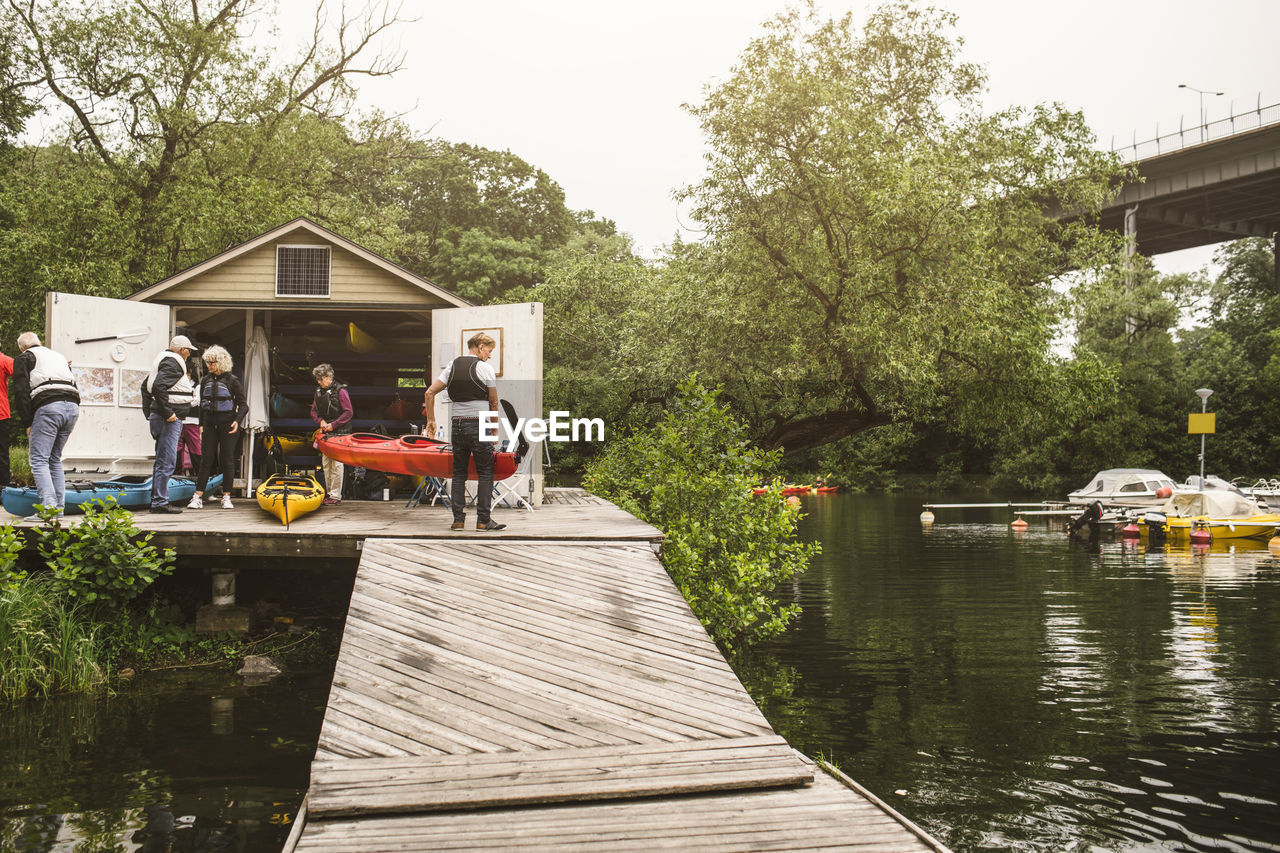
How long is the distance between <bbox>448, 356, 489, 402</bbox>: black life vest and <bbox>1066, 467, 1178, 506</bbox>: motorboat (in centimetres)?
2845

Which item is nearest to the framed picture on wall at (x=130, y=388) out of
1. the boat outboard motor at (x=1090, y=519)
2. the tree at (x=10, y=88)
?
the tree at (x=10, y=88)

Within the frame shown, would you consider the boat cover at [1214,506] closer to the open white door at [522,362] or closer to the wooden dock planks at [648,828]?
the open white door at [522,362]

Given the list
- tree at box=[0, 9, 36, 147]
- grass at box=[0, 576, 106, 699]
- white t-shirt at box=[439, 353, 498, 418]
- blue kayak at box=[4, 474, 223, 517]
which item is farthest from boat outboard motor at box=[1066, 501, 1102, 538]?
tree at box=[0, 9, 36, 147]

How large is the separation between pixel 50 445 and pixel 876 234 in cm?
1231

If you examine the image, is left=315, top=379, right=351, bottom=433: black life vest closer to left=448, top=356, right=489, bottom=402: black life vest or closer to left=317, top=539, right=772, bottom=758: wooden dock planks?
left=448, top=356, right=489, bottom=402: black life vest

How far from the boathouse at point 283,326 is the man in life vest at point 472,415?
2.95m

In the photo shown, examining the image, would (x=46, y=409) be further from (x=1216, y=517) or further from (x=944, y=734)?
(x=1216, y=517)

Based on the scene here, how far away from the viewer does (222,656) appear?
33.1 feet

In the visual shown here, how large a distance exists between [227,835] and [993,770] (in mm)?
6105

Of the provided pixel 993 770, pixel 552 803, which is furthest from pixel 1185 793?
pixel 552 803

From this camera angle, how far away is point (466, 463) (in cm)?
911

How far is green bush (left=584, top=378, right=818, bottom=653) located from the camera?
10.6 metres

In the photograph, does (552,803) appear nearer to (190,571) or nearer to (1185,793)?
(1185,793)

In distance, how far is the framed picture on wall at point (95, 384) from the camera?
12.3m
